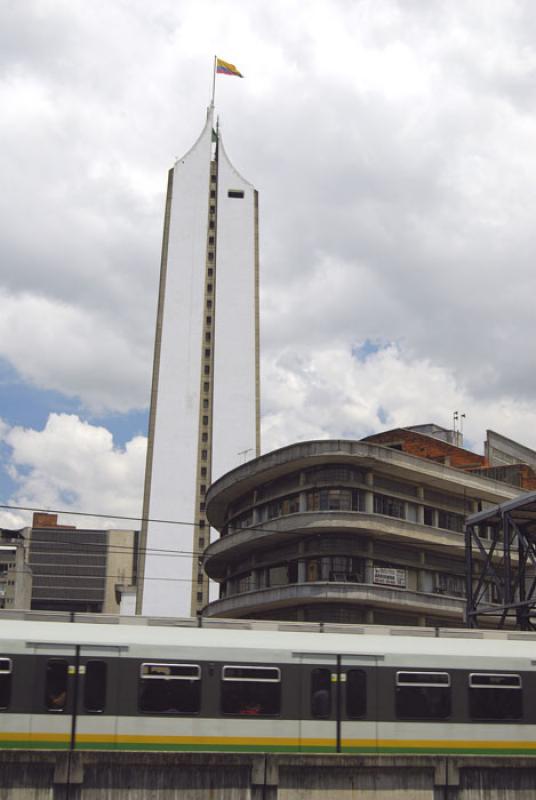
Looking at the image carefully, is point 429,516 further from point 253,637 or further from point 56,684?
point 56,684

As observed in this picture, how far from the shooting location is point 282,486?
63562mm

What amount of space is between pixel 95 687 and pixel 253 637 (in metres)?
3.63

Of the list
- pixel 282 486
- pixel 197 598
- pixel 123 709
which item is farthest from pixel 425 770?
pixel 197 598

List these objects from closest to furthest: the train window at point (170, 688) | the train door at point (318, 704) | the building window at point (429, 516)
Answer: the train window at point (170, 688), the train door at point (318, 704), the building window at point (429, 516)

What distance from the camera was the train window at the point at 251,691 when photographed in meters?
21.4

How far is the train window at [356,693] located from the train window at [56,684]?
6.23 m

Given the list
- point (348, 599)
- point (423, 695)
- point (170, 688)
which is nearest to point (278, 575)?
point (348, 599)

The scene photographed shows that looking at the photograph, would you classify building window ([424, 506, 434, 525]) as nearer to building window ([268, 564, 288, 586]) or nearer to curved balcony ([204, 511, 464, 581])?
curved balcony ([204, 511, 464, 581])

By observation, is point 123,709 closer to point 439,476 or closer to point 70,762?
point 70,762

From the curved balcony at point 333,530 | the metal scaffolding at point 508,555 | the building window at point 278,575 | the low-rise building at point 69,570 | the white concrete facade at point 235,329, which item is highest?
the white concrete facade at point 235,329

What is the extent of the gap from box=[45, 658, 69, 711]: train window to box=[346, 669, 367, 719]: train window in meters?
6.23

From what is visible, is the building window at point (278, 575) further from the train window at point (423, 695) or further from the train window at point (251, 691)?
the train window at point (251, 691)

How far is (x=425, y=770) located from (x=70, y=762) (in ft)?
22.3

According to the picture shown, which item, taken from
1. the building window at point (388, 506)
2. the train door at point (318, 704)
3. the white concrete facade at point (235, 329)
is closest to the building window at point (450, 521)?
the building window at point (388, 506)
